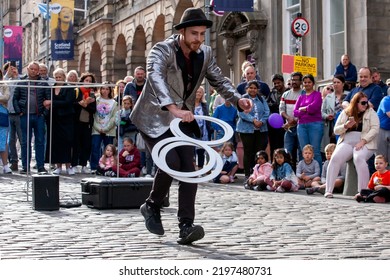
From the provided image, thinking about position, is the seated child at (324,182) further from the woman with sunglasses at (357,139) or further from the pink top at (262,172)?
the pink top at (262,172)

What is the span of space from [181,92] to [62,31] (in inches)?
1212

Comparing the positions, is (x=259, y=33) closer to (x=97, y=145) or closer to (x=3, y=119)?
(x=97, y=145)

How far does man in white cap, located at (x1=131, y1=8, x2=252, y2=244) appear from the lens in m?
7.54

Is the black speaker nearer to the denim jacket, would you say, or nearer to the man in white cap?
the man in white cap

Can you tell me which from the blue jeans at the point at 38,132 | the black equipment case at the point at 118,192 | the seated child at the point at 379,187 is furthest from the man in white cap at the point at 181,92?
the blue jeans at the point at 38,132

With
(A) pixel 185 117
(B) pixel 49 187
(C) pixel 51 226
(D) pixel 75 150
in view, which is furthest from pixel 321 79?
(A) pixel 185 117

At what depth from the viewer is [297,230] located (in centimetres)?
878

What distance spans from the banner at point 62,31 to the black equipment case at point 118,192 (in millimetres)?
26347

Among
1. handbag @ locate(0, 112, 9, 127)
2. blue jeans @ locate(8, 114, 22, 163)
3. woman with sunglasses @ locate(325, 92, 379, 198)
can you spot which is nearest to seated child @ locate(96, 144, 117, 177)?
blue jeans @ locate(8, 114, 22, 163)

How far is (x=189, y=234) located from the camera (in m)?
7.55

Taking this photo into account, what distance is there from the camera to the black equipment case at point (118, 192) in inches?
428

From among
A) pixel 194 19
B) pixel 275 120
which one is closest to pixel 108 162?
pixel 275 120

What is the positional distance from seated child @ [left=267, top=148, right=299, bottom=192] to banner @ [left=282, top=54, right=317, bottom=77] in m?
4.10

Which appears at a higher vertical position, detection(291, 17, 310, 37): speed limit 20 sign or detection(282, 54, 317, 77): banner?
detection(291, 17, 310, 37): speed limit 20 sign
